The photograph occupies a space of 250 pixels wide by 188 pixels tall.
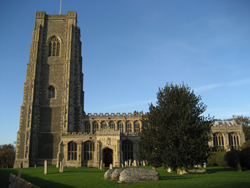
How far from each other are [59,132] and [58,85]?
9968 mm

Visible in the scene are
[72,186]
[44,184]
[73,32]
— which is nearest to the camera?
[72,186]

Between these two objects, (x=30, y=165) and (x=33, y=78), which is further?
(x=33, y=78)

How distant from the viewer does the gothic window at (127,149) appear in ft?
131

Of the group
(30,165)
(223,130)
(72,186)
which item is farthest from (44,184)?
(223,130)

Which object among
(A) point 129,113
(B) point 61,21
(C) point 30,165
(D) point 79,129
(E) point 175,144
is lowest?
(C) point 30,165

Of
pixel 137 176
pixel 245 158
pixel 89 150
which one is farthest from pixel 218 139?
pixel 137 176

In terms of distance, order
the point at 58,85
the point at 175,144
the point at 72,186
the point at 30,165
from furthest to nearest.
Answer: the point at 58,85, the point at 30,165, the point at 175,144, the point at 72,186

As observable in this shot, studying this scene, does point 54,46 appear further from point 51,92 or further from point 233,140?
point 233,140

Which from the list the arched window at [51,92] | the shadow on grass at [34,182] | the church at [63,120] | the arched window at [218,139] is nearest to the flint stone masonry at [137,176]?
the shadow on grass at [34,182]

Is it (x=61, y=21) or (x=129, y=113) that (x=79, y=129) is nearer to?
(x=129, y=113)

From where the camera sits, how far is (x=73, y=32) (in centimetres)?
5156

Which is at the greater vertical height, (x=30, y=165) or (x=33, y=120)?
(x=33, y=120)

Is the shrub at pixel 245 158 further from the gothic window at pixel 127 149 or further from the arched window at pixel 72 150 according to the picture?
the arched window at pixel 72 150

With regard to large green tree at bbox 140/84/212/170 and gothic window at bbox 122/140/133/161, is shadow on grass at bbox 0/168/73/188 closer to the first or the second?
large green tree at bbox 140/84/212/170
